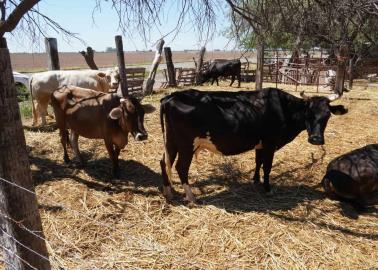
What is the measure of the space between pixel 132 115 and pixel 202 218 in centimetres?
183

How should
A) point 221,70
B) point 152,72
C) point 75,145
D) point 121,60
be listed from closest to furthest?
point 75,145 < point 121,60 < point 152,72 < point 221,70

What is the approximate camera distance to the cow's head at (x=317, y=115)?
5.36 metres

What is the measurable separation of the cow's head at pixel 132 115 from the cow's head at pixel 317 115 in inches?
93.5

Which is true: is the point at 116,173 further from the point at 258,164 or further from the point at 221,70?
the point at 221,70

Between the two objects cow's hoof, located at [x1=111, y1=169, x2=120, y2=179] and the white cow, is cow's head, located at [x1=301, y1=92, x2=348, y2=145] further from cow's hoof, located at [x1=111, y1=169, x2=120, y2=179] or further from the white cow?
the white cow

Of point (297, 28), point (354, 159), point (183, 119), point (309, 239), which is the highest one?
point (297, 28)

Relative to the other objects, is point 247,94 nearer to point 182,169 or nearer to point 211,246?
point 182,169

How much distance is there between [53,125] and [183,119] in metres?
5.11

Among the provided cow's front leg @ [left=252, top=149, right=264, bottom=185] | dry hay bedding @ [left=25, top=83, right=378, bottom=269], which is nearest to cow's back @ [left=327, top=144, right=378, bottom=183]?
dry hay bedding @ [left=25, top=83, right=378, bottom=269]

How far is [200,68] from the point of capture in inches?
774

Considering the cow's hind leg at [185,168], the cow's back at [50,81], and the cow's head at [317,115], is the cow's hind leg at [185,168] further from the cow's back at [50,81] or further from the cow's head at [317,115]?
the cow's back at [50,81]

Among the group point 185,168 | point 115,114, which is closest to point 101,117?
point 115,114

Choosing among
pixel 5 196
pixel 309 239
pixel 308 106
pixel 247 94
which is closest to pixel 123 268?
pixel 5 196

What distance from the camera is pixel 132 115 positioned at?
18.3 feet
